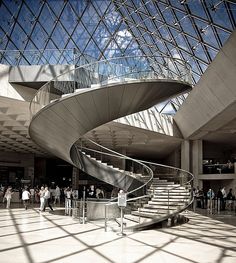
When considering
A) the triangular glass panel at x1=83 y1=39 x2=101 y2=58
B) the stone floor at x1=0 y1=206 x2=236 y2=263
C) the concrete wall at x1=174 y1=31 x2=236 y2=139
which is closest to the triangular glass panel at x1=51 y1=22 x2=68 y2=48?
the triangular glass panel at x1=83 y1=39 x2=101 y2=58

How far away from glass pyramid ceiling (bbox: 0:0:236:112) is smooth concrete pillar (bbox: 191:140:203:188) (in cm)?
382

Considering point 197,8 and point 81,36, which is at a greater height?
point 81,36

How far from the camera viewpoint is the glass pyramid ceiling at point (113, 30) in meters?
20.0

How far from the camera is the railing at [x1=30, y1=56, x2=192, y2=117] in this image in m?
16.7

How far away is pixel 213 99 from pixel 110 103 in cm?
761

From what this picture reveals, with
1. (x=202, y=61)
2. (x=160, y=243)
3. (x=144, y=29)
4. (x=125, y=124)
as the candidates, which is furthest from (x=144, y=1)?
(x=160, y=243)

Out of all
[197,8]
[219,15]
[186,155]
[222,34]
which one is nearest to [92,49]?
[186,155]

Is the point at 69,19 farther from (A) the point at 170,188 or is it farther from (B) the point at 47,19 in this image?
(A) the point at 170,188

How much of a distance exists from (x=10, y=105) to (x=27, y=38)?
1572cm

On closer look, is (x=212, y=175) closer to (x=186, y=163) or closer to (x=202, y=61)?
(x=186, y=163)

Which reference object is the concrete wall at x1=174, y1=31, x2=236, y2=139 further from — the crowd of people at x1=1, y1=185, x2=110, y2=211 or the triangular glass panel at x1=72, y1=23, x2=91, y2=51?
the triangular glass panel at x1=72, y1=23, x2=91, y2=51

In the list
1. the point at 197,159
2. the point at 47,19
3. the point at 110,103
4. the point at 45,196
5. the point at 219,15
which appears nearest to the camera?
the point at 110,103

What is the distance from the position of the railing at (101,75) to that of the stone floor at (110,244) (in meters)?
5.85

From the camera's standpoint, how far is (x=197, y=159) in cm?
3175
